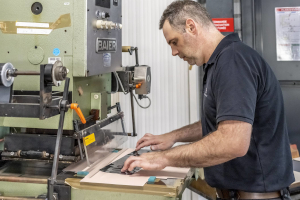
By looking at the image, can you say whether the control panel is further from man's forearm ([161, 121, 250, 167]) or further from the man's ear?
man's forearm ([161, 121, 250, 167])

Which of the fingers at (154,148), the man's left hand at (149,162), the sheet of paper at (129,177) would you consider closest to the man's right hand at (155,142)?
the fingers at (154,148)

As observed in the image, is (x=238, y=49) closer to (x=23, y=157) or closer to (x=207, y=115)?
(x=207, y=115)

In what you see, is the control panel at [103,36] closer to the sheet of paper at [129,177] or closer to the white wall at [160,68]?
the sheet of paper at [129,177]

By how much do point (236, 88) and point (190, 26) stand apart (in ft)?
1.27

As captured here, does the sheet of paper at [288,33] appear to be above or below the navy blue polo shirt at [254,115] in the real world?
above

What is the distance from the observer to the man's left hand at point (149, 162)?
1233 mm

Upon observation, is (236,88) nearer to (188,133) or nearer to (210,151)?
(210,151)

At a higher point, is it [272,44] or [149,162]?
[272,44]

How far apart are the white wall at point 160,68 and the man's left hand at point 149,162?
57.6 inches

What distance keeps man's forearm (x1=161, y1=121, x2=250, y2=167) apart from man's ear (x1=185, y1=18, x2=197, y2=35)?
1.53ft

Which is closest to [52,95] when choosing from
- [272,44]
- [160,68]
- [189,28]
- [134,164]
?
[134,164]

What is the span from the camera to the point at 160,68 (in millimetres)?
2730

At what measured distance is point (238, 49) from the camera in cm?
120

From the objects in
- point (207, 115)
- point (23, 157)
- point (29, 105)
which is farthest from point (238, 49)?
point (23, 157)
